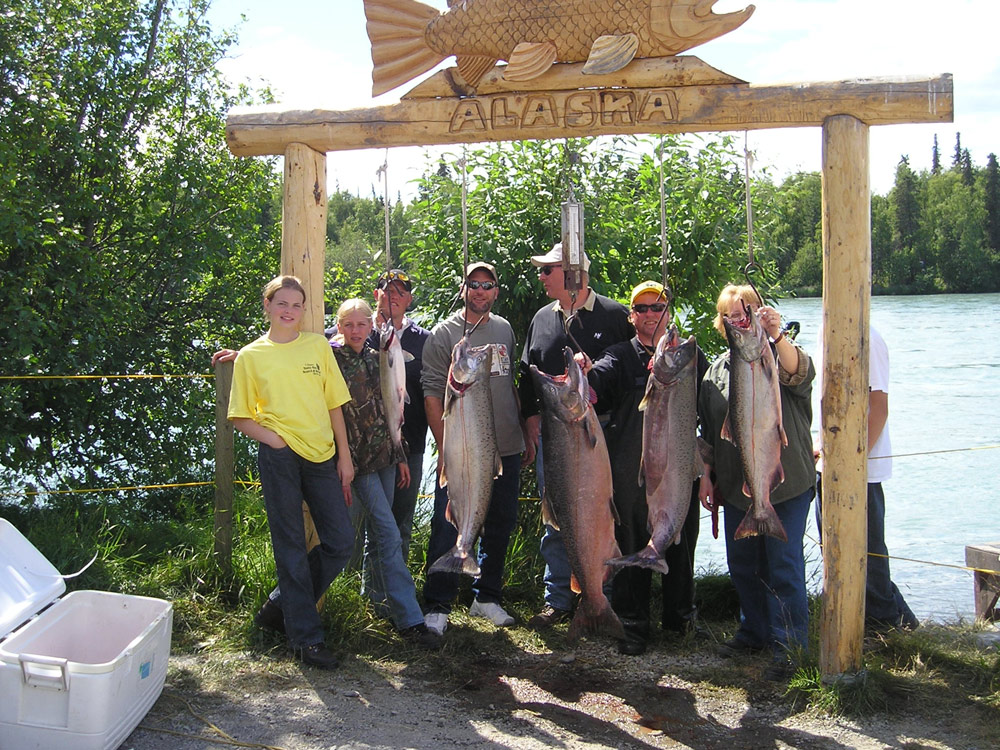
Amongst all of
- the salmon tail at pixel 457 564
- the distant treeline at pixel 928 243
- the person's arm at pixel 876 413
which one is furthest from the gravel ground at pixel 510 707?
the distant treeline at pixel 928 243

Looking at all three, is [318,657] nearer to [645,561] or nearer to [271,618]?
[271,618]

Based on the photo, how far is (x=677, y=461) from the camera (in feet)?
14.6

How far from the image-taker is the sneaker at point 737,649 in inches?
189

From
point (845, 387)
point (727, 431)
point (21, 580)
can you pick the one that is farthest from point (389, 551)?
point (845, 387)

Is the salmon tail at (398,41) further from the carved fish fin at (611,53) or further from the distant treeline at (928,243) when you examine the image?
the distant treeline at (928,243)

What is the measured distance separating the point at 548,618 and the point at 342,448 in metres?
1.61

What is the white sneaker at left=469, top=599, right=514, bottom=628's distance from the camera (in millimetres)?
5238

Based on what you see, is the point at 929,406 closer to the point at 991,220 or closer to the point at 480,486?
the point at 480,486

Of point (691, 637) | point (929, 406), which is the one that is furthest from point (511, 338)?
point (929, 406)

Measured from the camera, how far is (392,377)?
4789 mm

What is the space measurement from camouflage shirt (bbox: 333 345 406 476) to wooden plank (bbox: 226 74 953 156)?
1119 mm

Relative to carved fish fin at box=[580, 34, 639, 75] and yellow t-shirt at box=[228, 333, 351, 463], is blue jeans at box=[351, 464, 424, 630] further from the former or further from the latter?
carved fish fin at box=[580, 34, 639, 75]

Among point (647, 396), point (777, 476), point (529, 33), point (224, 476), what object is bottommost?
point (224, 476)

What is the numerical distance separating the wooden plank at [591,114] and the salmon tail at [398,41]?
0.51 feet
